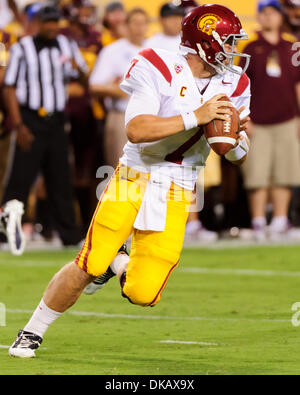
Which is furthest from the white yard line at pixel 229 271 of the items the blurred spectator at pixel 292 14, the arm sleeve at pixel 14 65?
the blurred spectator at pixel 292 14

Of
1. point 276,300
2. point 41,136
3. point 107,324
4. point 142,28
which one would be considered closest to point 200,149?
point 107,324

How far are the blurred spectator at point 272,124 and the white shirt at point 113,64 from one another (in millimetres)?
1091

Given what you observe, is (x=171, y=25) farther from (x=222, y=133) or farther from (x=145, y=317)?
(x=222, y=133)

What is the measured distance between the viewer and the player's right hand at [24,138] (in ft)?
28.9

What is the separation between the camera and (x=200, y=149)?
4773 mm

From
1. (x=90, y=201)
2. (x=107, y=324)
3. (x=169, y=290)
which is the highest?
(x=107, y=324)

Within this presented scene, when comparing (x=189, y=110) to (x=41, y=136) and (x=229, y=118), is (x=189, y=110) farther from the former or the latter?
(x=41, y=136)

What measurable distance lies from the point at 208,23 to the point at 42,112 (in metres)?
4.46

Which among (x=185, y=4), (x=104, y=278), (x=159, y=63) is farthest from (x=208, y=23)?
(x=185, y=4)

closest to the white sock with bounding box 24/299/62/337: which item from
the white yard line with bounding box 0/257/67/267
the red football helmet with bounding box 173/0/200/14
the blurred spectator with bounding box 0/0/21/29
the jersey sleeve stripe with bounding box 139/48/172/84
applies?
the jersey sleeve stripe with bounding box 139/48/172/84

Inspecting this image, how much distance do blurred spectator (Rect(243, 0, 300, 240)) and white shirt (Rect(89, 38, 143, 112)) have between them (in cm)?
109

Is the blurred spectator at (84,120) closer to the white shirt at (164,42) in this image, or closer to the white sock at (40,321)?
Answer: the white shirt at (164,42)
